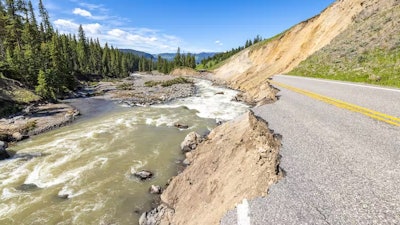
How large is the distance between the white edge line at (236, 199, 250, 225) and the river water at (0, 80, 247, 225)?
7.68 m

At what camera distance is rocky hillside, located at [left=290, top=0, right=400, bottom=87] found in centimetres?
1770

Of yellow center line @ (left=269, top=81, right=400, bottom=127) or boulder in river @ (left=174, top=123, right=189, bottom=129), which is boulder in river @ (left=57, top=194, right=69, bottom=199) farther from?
yellow center line @ (left=269, top=81, right=400, bottom=127)

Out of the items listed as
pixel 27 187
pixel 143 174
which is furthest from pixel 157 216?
pixel 27 187

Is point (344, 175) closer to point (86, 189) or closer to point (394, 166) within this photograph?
point (394, 166)

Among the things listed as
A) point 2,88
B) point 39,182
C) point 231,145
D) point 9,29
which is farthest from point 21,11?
point 231,145

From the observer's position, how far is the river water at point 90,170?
444 inches

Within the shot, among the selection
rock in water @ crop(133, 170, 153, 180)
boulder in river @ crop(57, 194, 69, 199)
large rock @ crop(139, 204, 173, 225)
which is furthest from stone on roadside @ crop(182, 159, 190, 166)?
boulder in river @ crop(57, 194, 69, 199)

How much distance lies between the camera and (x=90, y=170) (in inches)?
596

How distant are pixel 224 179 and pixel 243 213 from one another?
4353mm

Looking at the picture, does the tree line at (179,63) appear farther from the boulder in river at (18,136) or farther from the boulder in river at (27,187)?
the boulder in river at (27,187)

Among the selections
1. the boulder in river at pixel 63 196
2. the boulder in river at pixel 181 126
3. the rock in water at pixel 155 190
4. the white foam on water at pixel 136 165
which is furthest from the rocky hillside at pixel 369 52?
the boulder in river at pixel 63 196

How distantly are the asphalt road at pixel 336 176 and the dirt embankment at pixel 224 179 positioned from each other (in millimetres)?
487

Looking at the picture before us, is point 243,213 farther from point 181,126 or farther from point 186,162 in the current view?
point 181,126

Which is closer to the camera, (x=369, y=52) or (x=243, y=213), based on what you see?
(x=243, y=213)
